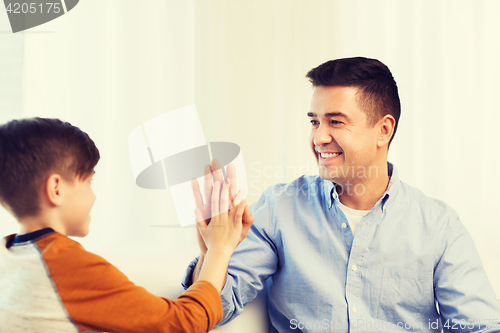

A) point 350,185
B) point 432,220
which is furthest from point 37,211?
point 432,220

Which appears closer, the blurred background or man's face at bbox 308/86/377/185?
man's face at bbox 308/86/377/185

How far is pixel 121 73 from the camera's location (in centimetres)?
190

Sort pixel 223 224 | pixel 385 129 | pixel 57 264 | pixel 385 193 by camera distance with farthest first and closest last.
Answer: pixel 385 129 < pixel 385 193 < pixel 223 224 < pixel 57 264

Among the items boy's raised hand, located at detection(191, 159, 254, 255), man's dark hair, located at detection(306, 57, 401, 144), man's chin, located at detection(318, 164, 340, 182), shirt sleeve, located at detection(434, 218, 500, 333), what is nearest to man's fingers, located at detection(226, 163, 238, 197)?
boy's raised hand, located at detection(191, 159, 254, 255)

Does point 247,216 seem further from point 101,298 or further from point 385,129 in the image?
point 385,129

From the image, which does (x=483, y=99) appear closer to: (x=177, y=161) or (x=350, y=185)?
Result: (x=350, y=185)

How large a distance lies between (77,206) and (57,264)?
113 mm

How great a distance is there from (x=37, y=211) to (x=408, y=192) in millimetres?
1124

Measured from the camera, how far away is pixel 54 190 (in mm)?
742

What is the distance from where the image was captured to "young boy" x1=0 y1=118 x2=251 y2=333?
71 cm

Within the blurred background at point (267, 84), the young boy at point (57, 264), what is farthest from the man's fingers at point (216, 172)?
the blurred background at point (267, 84)

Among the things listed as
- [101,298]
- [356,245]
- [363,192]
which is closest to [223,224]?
[101,298]

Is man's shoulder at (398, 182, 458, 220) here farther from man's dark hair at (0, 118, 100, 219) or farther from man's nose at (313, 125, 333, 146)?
man's dark hair at (0, 118, 100, 219)

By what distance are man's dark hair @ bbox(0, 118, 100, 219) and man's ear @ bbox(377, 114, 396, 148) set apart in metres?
1.02
